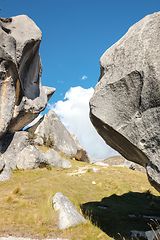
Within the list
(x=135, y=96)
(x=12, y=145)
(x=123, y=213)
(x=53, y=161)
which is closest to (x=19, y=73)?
(x=12, y=145)

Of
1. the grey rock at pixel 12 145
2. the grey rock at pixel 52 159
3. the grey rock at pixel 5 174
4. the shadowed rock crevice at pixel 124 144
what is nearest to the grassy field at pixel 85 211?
the grey rock at pixel 5 174

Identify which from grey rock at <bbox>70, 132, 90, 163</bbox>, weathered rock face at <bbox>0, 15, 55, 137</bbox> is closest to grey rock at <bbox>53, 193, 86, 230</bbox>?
weathered rock face at <bbox>0, 15, 55, 137</bbox>

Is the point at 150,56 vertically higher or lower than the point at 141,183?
higher

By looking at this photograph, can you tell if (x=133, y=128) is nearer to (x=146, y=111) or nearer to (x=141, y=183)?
(x=146, y=111)

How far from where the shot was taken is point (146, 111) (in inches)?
191

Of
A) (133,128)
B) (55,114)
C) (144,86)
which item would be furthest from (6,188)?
(55,114)

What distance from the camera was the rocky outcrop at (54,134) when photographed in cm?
2861

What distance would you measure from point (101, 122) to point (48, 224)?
4071 millimetres

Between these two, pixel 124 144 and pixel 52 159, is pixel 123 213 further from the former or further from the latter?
pixel 52 159

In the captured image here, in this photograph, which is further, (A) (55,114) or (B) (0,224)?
(A) (55,114)

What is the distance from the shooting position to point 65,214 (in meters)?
6.80

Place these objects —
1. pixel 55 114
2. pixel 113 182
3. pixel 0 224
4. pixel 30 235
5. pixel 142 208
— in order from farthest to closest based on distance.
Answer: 1. pixel 55 114
2. pixel 113 182
3. pixel 142 208
4. pixel 0 224
5. pixel 30 235

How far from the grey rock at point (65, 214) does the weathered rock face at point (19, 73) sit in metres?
13.5

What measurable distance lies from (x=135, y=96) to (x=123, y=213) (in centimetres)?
614
